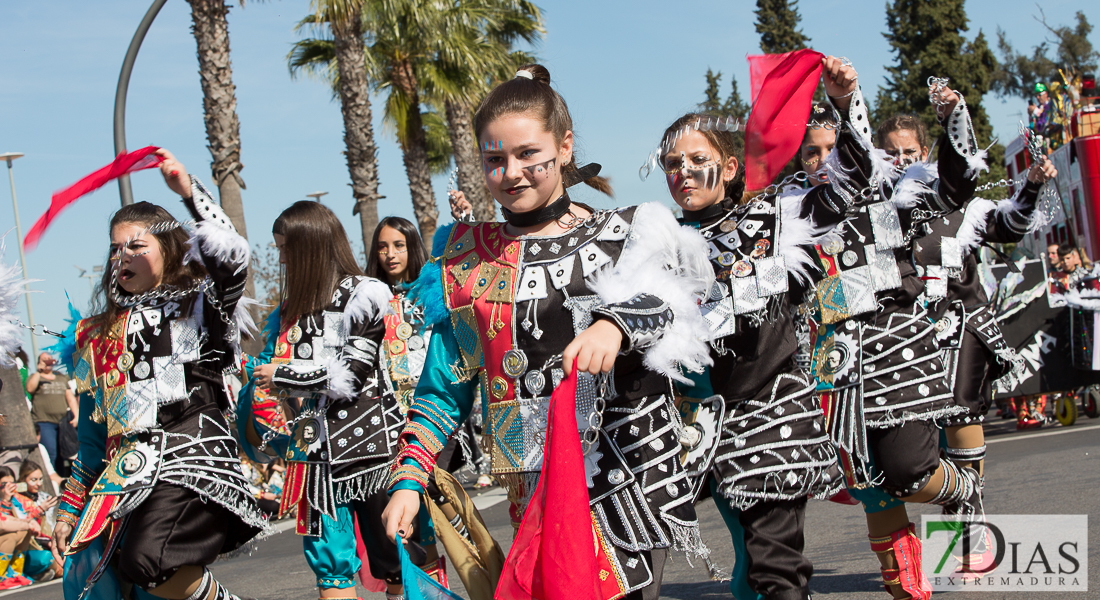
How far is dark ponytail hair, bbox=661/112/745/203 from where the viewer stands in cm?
342

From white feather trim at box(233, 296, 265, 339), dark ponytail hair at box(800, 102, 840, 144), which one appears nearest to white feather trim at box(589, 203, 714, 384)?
dark ponytail hair at box(800, 102, 840, 144)

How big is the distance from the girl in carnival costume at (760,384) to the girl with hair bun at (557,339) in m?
0.55

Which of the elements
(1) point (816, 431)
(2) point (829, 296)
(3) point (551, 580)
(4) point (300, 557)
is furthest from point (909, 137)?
A: (4) point (300, 557)

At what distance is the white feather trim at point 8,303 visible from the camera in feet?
13.8

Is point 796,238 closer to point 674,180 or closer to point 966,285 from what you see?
point 674,180

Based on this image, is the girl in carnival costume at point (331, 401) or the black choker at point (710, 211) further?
the girl in carnival costume at point (331, 401)

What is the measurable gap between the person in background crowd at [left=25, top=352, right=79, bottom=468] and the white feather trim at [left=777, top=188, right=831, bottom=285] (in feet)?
29.1

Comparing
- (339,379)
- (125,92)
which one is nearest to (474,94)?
(125,92)

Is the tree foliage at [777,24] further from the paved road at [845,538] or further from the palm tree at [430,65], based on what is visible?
the paved road at [845,538]

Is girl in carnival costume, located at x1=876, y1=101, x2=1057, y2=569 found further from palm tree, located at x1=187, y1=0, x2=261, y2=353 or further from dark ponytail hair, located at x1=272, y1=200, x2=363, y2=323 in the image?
palm tree, located at x1=187, y1=0, x2=261, y2=353

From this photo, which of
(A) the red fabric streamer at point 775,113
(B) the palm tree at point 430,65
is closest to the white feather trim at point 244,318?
(A) the red fabric streamer at point 775,113

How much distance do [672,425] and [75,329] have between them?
285 cm

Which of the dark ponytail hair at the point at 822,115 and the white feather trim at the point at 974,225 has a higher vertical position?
the dark ponytail hair at the point at 822,115

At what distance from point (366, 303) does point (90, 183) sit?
137 centimetres
